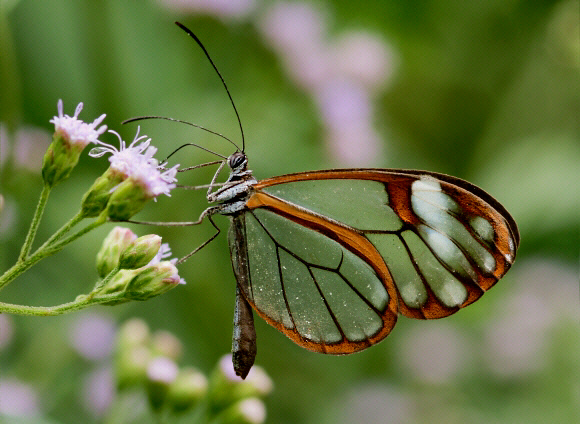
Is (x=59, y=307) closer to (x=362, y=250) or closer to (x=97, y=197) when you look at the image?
(x=97, y=197)

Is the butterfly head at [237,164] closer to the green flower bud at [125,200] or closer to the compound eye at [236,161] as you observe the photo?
the compound eye at [236,161]

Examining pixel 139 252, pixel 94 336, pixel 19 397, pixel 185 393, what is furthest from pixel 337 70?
pixel 139 252

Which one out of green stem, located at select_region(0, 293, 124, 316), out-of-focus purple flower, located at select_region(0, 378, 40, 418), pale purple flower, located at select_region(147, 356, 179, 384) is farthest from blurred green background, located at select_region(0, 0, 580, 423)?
green stem, located at select_region(0, 293, 124, 316)

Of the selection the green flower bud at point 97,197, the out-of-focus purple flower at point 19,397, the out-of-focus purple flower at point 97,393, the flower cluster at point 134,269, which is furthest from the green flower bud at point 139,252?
the out-of-focus purple flower at point 97,393

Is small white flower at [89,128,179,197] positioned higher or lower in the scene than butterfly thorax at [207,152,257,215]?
higher

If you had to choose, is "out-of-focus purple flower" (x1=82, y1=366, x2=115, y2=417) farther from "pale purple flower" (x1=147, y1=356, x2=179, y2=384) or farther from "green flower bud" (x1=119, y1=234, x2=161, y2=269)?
"green flower bud" (x1=119, y1=234, x2=161, y2=269)

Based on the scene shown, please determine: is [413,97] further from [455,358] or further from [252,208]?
[252,208]

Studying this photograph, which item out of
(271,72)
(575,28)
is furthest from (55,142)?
(575,28)
